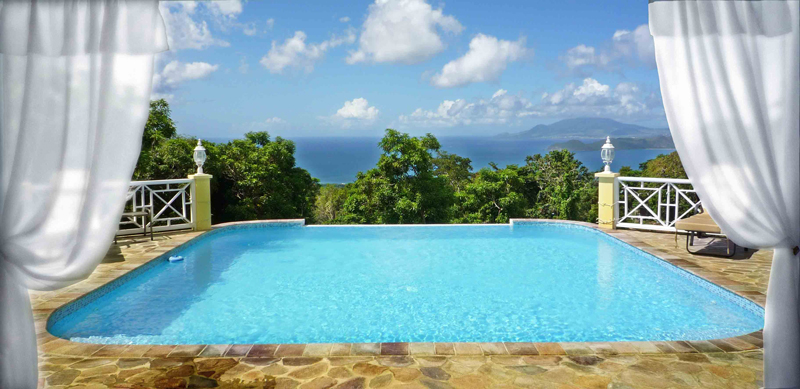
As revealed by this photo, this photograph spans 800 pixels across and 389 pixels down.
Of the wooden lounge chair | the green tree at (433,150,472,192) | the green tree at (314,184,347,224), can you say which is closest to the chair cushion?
the wooden lounge chair

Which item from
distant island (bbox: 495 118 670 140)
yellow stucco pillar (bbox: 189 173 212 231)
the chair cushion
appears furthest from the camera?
distant island (bbox: 495 118 670 140)

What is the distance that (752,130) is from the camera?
2.46 m

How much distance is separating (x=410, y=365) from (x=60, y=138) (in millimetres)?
2149

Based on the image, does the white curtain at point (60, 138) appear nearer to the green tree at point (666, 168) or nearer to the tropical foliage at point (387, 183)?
the tropical foliage at point (387, 183)

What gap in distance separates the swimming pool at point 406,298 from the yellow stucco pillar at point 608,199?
0.39 m

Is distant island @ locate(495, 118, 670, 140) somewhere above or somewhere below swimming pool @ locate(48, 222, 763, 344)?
above

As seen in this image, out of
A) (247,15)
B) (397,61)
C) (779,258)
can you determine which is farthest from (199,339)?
(397,61)

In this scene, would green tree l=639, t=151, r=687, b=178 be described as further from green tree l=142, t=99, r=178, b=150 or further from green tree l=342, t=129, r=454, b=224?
green tree l=142, t=99, r=178, b=150

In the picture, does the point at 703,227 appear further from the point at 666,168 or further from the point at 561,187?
the point at 666,168

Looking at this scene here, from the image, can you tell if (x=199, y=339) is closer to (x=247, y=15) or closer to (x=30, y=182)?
(x=30, y=182)

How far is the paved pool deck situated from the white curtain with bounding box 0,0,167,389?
692mm

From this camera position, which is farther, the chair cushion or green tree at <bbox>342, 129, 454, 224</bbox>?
green tree at <bbox>342, 129, 454, 224</bbox>

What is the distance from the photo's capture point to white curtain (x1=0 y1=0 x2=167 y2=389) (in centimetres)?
249

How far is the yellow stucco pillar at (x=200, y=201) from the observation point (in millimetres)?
8195
